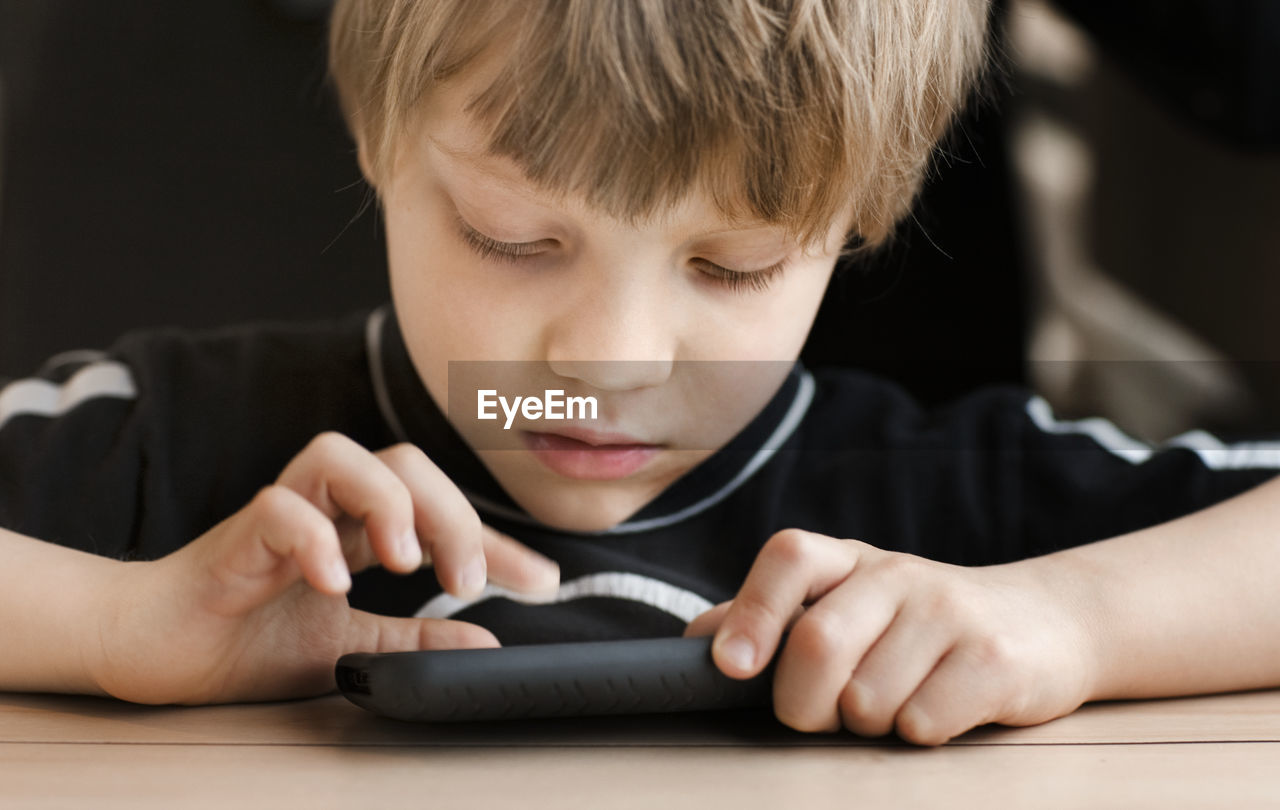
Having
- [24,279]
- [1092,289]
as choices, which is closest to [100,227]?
[24,279]

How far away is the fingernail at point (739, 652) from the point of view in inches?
14.5

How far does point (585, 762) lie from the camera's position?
36cm

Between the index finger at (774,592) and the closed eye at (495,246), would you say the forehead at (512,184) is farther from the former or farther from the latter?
the index finger at (774,592)

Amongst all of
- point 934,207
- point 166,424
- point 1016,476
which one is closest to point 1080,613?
point 1016,476

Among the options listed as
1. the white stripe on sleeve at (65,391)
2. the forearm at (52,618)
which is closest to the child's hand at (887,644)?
the forearm at (52,618)

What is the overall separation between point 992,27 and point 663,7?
253 millimetres

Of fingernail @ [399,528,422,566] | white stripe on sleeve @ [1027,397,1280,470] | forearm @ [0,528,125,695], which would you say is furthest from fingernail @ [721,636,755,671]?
white stripe on sleeve @ [1027,397,1280,470]

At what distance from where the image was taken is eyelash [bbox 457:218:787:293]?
45cm

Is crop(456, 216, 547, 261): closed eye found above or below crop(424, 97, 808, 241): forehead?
below

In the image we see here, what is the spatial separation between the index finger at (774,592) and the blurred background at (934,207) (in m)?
0.22

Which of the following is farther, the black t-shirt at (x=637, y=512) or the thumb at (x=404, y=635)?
the black t-shirt at (x=637, y=512)

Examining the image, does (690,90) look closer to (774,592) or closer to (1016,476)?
(774,592)

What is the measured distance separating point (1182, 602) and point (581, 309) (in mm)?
271

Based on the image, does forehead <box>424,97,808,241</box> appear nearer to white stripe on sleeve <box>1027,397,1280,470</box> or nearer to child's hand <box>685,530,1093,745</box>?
child's hand <box>685,530,1093,745</box>
